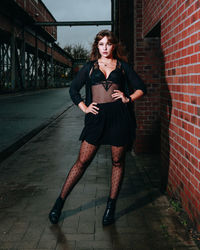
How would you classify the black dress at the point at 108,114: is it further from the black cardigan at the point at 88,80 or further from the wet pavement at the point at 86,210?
the wet pavement at the point at 86,210

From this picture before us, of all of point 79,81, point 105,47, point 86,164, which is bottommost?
point 86,164

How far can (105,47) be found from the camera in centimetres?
317

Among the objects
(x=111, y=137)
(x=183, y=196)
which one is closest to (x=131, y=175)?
(x=183, y=196)

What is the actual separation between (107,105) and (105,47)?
1.69 feet

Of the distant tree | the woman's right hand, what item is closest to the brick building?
the woman's right hand

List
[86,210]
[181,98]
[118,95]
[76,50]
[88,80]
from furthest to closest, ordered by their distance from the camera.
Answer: [76,50], [86,210], [181,98], [88,80], [118,95]

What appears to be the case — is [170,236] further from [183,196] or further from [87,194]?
[87,194]

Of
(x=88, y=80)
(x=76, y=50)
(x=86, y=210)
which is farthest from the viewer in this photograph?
(x=76, y=50)

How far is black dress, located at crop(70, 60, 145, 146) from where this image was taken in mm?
3152

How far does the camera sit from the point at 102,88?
315 cm

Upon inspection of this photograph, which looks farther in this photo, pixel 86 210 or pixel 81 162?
pixel 86 210

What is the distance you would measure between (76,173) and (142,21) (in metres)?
3.48

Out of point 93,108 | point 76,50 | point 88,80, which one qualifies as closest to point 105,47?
point 88,80

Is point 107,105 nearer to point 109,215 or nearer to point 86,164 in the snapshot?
point 86,164
